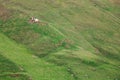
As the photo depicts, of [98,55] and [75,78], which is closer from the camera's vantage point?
[75,78]

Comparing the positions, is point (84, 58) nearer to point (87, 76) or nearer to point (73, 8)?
point (87, 76)

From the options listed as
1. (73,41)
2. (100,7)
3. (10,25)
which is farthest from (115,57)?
(100,7)

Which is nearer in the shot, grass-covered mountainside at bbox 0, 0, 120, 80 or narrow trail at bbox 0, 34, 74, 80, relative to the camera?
narrow trail at bbox 0, 34, 74, 80

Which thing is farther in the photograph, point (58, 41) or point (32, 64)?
point (58, 41)

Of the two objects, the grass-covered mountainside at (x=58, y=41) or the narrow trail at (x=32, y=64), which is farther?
the grass-covered mountainside at (x=58, y=41)

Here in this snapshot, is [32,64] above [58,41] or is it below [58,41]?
below
